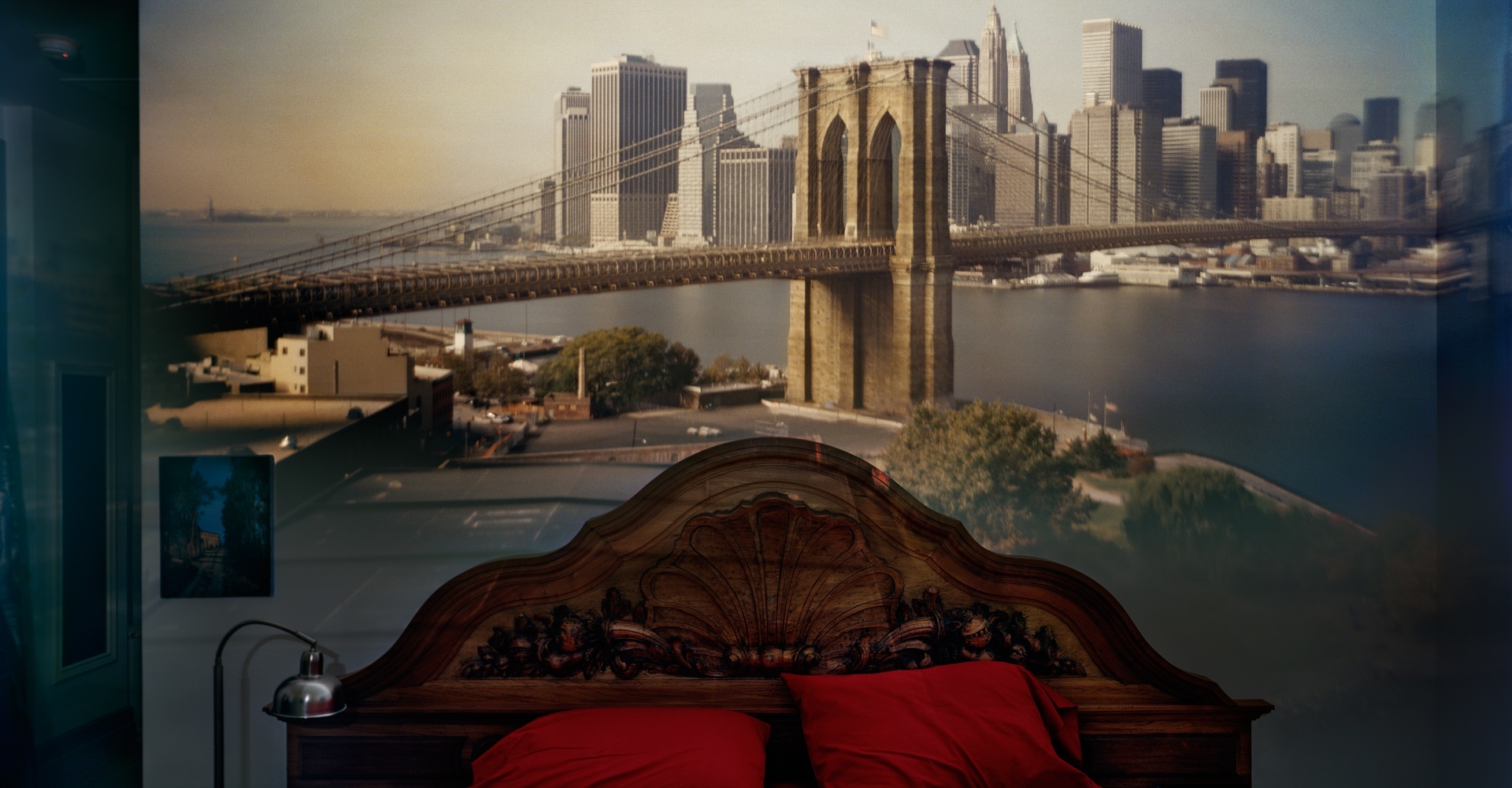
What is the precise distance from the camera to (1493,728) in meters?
2.65

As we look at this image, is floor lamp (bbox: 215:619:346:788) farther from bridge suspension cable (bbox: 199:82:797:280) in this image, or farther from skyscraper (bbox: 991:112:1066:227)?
skyscraper (bbox: 991:112:1066:227)

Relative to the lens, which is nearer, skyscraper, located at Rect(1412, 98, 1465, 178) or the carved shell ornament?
the carved shell ornament

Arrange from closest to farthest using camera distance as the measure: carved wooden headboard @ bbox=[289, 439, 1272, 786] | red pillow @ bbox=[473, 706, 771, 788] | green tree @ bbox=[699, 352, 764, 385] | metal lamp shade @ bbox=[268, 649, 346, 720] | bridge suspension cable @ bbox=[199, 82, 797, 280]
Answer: red pillow @ bbox=[473, 706, 771, 788], metal lamp shade @ bbox=[268, 649, 346, 720], carved wooden headboard @ bbox=[289, 439, 1272, 786], bridge suspension cable @ bbox=[199, 82, 797, 280], green tree @ bbox=[699, 352, 764, 385]

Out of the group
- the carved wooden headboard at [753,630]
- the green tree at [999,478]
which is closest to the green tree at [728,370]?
the carved wooden headboard at [753,630]

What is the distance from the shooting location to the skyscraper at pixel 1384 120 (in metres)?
2.74

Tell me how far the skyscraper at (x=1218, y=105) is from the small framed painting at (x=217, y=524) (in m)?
2.75

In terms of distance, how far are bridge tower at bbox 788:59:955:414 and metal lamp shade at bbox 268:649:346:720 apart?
137 centimetres

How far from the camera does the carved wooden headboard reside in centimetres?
243

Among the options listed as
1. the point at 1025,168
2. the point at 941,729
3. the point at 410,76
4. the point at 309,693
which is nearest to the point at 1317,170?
the point at 1025,168

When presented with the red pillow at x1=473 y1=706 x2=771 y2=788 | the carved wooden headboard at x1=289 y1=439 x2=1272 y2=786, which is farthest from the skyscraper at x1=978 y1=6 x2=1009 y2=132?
the red pillow at x1=473 y1=706 x2=771 y2=788

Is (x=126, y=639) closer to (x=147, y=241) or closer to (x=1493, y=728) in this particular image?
(x=147, y=241)

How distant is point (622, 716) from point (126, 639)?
1484 millimetres

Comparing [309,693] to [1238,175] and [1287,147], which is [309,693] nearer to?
[1238,175]

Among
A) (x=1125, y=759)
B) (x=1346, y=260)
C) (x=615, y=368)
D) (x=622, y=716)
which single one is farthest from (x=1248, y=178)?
(x=622, y=716)
